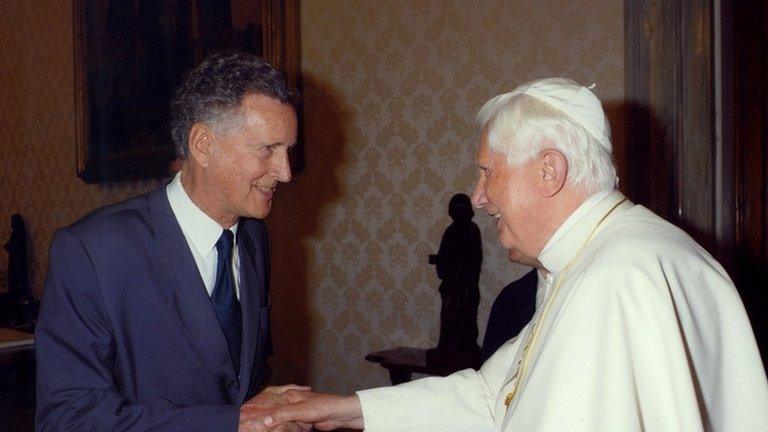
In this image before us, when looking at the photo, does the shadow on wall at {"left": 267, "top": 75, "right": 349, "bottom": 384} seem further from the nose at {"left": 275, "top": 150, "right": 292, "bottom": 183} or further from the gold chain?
the gold chain

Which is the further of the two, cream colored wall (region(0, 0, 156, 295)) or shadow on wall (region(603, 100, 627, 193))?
cream colored wall (region(0, 0, 156, 295))

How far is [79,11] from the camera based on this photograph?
22.6 ft

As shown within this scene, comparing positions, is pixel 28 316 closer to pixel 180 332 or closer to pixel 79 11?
pixel 79 11

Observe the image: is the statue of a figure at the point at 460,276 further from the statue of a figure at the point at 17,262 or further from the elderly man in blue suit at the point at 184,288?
the statue of a figure at the point at 17,262

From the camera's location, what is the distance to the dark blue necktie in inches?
92.0

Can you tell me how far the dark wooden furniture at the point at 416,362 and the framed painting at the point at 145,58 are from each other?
137 centimetres

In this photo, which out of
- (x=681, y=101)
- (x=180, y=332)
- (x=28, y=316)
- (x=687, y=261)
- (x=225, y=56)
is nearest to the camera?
(x=687, y=261)

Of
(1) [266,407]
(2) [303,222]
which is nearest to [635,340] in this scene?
(1) [266,407]

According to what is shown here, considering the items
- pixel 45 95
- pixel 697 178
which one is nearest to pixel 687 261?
pixel 697 178

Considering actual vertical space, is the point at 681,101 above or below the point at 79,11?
below

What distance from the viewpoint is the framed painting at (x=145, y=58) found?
5.36 m

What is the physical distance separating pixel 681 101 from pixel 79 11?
195 inches

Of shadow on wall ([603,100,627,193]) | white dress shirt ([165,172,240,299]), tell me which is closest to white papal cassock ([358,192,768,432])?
white dress shirt ([165,172,240,299])

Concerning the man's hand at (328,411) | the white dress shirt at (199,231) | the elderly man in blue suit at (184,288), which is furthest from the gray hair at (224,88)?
the man's hand at (328,411)
